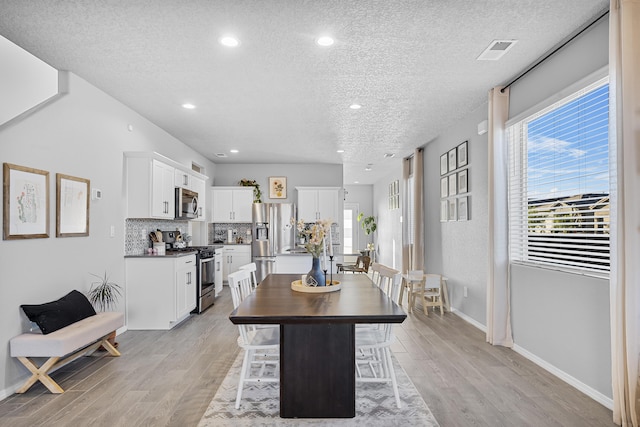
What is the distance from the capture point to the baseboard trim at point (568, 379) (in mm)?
2755

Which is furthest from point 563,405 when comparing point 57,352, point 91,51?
point 91,51

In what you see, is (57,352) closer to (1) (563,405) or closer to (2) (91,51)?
(2) (91,51)

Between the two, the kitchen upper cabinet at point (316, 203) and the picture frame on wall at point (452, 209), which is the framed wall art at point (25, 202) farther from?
the kitchen upper cabinet at point (316, 203)

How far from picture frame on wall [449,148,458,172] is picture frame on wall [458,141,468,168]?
0.46 ft

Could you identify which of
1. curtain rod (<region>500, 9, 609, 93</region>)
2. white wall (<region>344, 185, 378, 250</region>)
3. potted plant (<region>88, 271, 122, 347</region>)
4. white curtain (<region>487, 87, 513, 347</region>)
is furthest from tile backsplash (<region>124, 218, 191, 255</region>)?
white wall (<region>344, 185, 378, 250</region>)

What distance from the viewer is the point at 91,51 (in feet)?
10.8

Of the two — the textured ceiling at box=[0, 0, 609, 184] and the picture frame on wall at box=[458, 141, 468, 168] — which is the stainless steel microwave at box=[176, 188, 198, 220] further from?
the picture frame on wall at box=[458, 141, 468, 168]

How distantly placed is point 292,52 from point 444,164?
12.0 feet

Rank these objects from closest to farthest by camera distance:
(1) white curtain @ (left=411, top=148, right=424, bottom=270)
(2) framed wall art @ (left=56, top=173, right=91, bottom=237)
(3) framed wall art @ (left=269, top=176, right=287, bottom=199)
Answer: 1. (2) framed wall art @ (left=56, top=173, right=91, bottom=237)
2. (1) white curtain @ (left=411, top=148, right=424, bottom=270)
3. (3) framed wall art @ (left=269, top=176, right=287, bottom=199)

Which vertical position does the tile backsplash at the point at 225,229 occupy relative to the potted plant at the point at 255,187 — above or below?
below

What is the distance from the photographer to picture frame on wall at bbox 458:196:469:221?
528 cm

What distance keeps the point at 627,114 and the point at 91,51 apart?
12.8ft

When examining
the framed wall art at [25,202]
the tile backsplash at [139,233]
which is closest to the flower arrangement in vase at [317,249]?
the framed wall art at [25,202]

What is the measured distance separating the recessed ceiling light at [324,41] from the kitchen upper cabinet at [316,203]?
18.4 feet
